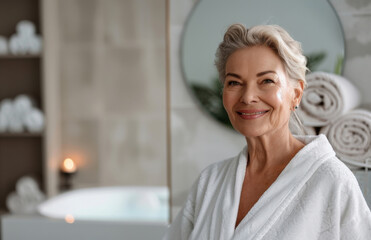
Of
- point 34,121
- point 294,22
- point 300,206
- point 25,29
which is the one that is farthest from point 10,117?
point 300,206

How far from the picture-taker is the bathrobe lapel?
2.86 ft

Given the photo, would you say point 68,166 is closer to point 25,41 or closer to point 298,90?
point 25,41

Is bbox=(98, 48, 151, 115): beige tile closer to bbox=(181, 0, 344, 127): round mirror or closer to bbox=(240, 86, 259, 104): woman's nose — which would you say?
bbox=(181, 0, 344, 127): round mirror

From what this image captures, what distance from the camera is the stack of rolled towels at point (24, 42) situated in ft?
9.89

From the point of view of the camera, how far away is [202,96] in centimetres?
148

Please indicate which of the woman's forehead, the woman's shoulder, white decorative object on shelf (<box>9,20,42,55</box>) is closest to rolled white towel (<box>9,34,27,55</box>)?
white decorative object on shelf (<box>9,20,42,55</box>)

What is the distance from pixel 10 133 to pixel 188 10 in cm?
210

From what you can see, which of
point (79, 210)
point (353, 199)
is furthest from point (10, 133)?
point (353, 199)

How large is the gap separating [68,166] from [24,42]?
36.2 inches

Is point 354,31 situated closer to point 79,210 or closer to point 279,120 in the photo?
point 279,120

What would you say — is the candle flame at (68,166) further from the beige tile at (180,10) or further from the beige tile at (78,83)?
the beige tile at (180,10)

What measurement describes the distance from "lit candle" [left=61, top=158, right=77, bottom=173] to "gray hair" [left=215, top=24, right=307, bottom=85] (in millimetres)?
2529

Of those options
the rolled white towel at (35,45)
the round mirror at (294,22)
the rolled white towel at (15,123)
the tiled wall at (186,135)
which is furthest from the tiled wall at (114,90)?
the round mirror at (294,22)

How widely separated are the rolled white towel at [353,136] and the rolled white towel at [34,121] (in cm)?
238
